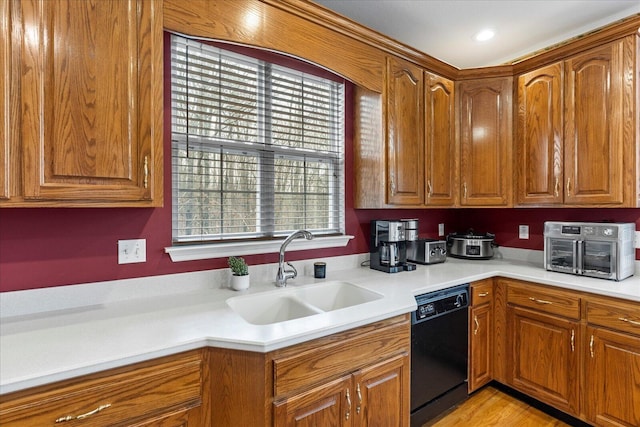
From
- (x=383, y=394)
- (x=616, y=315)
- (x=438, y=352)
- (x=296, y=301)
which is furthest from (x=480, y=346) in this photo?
(x=296, y=301)

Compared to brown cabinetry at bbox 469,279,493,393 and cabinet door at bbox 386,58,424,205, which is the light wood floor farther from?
cabinet door at bbox 386,58,424,205

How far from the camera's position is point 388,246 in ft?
7.73

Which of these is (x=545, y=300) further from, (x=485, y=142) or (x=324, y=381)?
(x=324, y=381)

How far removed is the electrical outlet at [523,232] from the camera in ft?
9.37

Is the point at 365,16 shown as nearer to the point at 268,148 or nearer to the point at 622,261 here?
the point at 268,148

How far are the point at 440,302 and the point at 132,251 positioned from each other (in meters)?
1.72

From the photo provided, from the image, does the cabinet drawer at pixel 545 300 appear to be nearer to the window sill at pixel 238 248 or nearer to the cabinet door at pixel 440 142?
the cabinet door at pixel 440 142

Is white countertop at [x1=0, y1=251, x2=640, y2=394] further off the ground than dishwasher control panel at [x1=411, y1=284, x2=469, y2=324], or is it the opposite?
white countertop at [x1=0, y1=251, x2=640, y2=394]

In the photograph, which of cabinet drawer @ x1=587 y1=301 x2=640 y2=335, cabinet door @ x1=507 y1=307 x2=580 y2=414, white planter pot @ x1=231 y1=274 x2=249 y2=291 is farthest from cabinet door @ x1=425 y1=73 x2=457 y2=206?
white planter pot @ x1=231 y1=274 x2=249 y2=291

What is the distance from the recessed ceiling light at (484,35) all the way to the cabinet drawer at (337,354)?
2.18 meters

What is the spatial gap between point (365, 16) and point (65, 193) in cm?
208

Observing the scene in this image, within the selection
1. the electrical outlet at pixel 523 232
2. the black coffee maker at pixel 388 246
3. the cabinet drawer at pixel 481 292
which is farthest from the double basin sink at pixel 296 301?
the electrical outlet at pixel 523 232

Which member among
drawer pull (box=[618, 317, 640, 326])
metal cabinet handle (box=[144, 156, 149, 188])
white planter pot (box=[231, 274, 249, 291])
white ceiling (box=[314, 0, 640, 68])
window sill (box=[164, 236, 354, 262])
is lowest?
drawer pull (box=[618, 317, 640, 326])

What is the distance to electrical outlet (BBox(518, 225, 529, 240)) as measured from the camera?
9.37 feet
